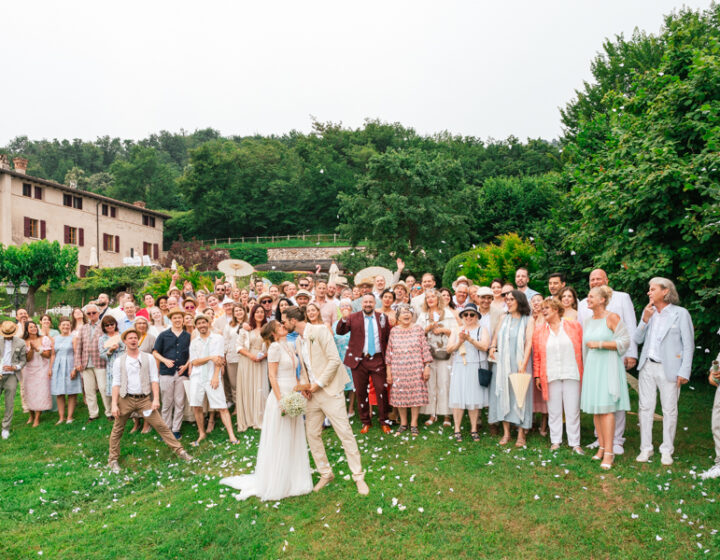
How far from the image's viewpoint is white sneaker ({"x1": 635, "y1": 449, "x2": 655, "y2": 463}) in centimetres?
622

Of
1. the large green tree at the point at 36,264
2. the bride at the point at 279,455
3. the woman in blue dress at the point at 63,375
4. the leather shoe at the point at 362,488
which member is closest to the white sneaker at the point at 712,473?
the leather shoe at the point at 362,488

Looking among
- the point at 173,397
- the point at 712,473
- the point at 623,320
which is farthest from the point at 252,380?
the point at 712,473

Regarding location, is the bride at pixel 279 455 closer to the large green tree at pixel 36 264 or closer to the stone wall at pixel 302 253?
the large green tree at pixel 36 264

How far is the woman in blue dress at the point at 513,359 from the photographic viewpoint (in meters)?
6.99

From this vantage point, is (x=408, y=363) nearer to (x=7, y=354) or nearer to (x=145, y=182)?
(x=7, y=354)

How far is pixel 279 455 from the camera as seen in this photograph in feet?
19.2

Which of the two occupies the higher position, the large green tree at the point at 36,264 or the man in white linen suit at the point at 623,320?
the large green tree at the point at 36,264

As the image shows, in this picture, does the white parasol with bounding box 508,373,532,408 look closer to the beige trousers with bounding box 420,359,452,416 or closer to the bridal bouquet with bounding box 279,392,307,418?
the beige trousers with bounding box 420,359,452,416

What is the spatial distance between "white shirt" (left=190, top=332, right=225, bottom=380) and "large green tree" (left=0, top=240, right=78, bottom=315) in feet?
83.7

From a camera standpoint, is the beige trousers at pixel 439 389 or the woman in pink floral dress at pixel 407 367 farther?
the beige trousers at pixel 439 389

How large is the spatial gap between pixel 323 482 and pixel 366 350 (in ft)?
7.38

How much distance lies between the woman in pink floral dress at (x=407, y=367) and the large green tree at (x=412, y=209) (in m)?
22.6

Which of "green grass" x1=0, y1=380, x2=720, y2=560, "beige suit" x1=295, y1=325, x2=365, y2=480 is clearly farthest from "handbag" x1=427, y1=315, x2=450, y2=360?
"beige suit" x1=295, y1=325, x2=365, y2=480

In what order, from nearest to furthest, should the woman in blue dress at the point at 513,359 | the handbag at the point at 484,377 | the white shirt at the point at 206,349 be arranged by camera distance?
the woman in blue dress at the point at 513,359 < the handbag at the point at 484,377 < the white shirt at the point at 206,349
